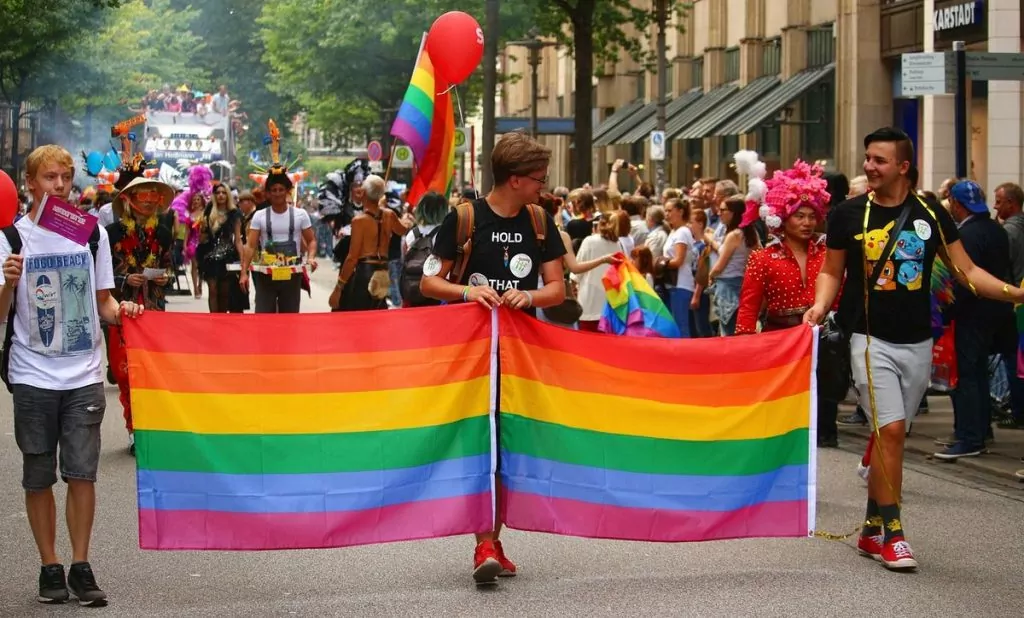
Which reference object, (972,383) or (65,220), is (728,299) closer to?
(972,383)

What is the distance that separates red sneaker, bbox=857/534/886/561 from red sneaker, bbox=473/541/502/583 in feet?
5.92

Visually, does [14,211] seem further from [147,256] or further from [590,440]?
[147,256]

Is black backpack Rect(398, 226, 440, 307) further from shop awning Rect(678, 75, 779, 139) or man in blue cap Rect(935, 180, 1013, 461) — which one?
shop awning Rect(678, 75, 779, 139)

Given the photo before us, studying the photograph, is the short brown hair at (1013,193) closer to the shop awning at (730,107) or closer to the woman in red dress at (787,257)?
the woman in red dress at (787,257)

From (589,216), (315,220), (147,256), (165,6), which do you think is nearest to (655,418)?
(147,256)

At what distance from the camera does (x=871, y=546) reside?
7.93m

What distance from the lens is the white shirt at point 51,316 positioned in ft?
22.5

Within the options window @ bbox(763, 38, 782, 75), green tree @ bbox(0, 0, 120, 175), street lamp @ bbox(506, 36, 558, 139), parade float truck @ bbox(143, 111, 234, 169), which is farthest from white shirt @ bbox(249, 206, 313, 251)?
parade float truck @ bbox(143, 111, 234, 169)

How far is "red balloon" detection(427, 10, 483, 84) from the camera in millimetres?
14758

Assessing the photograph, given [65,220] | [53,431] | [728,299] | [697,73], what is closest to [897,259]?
[65,220]

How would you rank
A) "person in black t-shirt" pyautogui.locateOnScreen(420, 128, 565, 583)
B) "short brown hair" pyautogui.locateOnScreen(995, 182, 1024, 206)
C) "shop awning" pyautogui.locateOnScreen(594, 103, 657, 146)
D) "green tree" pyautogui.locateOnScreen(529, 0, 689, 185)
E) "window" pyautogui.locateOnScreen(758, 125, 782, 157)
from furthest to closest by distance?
"shop awning" pyautogui.locateOnScreen(594, 103, 657, 146) < "window" pyautogui.locateOnScreen(758, 125, 782, 157) < "green tree" pyautogui.locateOnScreen(529, 0, 689, 185) < "short brown hair" pyautogui.locateOnScreen(995, 182, 1024, 206) < "person in black t-shirt" pyautogui.locateOnScreen(420, 128, 565, 583)

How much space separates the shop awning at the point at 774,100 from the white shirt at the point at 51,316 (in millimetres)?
27005

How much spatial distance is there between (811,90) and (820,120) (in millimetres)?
645

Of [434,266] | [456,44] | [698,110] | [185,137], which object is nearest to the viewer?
[434,266]
